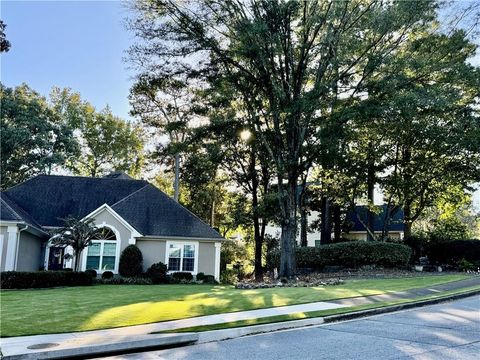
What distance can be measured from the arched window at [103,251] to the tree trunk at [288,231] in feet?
32.9

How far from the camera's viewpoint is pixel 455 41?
20.7 meters

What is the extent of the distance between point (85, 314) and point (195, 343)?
4068 millimetres

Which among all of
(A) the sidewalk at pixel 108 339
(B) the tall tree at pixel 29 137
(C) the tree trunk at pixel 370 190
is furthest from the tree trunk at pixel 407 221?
(B) the tall tree at pixel 29 137

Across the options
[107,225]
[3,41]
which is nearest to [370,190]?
[107,225]

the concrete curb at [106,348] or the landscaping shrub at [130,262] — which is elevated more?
the landscaping shrub at [130,262]

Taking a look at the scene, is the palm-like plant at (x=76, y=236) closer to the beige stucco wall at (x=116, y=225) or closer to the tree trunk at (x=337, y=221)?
the beige stucco wall at (x=116, y=225)

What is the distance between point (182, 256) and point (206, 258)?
153 centimetres

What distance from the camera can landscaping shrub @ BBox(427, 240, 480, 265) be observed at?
2494 cm

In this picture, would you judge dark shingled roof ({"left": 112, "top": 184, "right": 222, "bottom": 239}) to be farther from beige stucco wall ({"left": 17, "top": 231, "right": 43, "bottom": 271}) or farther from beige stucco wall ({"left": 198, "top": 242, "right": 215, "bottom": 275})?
beige stucco wall ({"left": 17, "top": 231, "right": 43, "bottom": 271})

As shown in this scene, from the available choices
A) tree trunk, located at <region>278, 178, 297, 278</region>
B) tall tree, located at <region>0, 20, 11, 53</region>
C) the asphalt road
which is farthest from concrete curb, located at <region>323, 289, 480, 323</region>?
tree trunk, located at <region>278, 178, 297, 278</region>

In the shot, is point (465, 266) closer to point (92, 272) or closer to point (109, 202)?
point (92, 272)

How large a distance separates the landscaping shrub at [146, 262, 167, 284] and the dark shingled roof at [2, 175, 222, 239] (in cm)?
221

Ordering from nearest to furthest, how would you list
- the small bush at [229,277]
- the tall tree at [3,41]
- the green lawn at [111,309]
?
the tall tree at [3,41] < the green lawn at [111,309] < the small bush at [229,277]

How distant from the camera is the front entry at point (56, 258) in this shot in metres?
25.5
